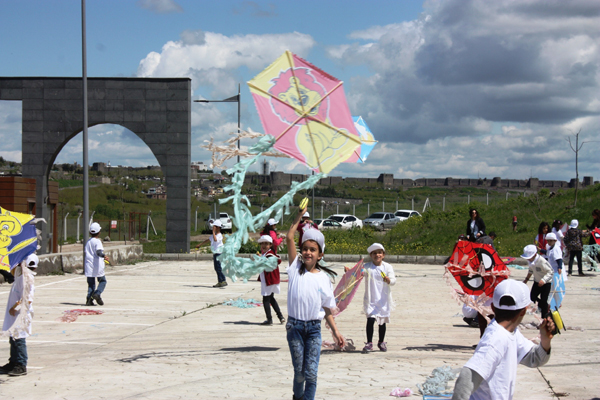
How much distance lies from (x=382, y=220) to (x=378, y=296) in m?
34.5

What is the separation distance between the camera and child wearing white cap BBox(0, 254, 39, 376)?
7031 mm

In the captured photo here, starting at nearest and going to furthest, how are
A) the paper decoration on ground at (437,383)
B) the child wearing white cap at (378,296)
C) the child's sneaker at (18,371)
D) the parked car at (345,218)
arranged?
the paper decoration on ground at (437,383) → the child's sneaker at (18,371) → the child wearing white cap at (378,296) → the parked car at (345,218)

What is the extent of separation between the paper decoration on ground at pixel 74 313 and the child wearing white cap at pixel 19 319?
349 cm

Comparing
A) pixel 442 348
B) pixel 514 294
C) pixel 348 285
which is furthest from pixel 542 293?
pixel 514 294

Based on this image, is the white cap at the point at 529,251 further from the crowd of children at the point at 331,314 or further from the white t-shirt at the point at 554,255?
the white t-shirt at the point at 554,255

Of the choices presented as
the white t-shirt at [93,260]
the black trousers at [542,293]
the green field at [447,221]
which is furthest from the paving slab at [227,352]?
the green field at [447,221]

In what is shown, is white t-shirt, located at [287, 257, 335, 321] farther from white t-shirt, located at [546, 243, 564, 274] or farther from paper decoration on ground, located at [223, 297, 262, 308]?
white t-shirt, located at [546, 243, 564, 274]

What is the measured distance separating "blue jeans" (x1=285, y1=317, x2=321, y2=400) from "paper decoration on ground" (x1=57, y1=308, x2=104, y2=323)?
6578 mm

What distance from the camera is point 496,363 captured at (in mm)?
3338

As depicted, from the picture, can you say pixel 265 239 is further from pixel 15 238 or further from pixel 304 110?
pixel 15 238

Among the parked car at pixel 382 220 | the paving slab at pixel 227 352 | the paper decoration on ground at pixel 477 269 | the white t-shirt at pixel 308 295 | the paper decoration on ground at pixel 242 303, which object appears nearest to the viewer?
the white t-shirt at pixel 308 295

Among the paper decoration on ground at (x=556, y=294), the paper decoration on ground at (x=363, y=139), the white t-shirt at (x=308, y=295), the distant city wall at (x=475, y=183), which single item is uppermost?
the distant city wall at (x=475, y=183)

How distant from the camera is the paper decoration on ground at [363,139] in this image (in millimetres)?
7714

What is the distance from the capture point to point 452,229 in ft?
98.5
